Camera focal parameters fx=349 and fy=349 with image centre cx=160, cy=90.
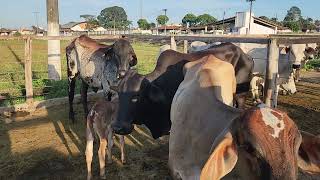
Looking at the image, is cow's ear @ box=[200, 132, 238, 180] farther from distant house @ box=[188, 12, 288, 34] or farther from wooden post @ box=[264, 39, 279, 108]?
distant house @ box=[188, 12, 288, 34]

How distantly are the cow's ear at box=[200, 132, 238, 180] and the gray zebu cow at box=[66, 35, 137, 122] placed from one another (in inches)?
169

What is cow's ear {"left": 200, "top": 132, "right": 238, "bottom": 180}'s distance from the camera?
83.1 inches

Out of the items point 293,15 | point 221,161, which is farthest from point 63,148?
point 293,15

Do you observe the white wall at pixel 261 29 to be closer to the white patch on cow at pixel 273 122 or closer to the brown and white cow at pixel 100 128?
the brown and white cow at pixel 100 128

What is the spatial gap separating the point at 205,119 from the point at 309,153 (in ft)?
3.08

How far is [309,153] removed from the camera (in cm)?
232

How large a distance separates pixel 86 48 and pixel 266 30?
31832 millimetres

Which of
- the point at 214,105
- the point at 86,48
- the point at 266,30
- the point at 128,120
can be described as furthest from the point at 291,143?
the point at 266,30

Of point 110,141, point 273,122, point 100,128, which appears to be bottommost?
Answer: point 110,141

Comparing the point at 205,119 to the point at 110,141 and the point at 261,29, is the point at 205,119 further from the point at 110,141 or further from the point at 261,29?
the point at 261,29

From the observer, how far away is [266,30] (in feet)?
121

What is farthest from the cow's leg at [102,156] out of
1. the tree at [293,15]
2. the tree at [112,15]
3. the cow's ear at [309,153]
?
the tree at [112,15]

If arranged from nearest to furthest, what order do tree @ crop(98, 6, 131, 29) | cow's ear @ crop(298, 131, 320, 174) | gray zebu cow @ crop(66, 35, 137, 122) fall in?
cow's ear @ crop(298, 131, 320, 174) → gray zebu cow @ crop(66, 35, 137, 122) → tree @ crop(98, 6, 131, 29)

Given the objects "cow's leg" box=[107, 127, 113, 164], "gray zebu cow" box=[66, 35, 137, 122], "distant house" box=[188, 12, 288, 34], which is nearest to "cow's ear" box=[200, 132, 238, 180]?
"cow's leg" box=[107, 127, 113, 164]
